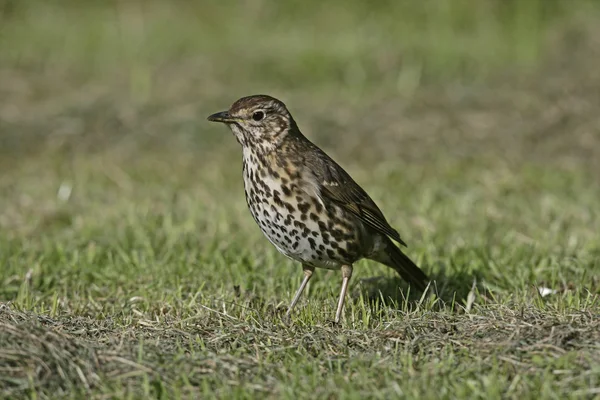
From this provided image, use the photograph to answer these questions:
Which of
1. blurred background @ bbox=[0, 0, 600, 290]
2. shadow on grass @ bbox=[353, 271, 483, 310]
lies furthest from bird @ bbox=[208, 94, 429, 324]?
blurred background @ bbox=[0, 0, 600, 290]

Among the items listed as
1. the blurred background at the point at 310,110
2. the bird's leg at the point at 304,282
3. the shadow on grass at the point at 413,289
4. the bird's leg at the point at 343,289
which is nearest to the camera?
the bird's leg at the point at 343,289

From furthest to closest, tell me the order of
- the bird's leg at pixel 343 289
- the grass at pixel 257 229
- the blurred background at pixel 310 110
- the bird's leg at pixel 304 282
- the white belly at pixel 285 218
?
the blurred background at pixel 310 110, the bird's leg at pixel 304 282, the white belly at pixel 285 218, the bird's leg at pixel 343 289, the grass at pixel 257 229

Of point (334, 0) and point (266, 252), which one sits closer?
point (266, 252)

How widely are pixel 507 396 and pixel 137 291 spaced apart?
2952mm

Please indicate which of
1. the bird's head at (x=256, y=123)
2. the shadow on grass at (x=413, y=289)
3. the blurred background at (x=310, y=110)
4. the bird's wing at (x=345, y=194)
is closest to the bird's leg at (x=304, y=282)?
the shadow on grass at (x=413, y=289)

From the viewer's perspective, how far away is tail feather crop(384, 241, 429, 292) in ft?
21.0

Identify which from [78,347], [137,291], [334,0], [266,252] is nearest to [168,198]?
[266,252]

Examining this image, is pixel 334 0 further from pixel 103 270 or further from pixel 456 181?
pixel 103 270

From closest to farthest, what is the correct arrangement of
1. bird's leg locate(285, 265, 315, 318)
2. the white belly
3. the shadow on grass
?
the white belly → bird's leg locate(285, 265, 315, 318) → the shadow on grass

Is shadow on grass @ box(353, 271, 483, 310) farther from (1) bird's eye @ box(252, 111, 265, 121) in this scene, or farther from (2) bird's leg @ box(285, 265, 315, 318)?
(1) bird's eye @ box(252, 111, 265, 121)

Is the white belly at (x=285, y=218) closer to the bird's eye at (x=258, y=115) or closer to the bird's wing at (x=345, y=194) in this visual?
the bird's wing at (x=345, y=194)

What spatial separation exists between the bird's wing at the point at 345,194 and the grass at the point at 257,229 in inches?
18.1

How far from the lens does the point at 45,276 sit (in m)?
6.91

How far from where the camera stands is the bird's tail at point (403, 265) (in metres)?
6.39
